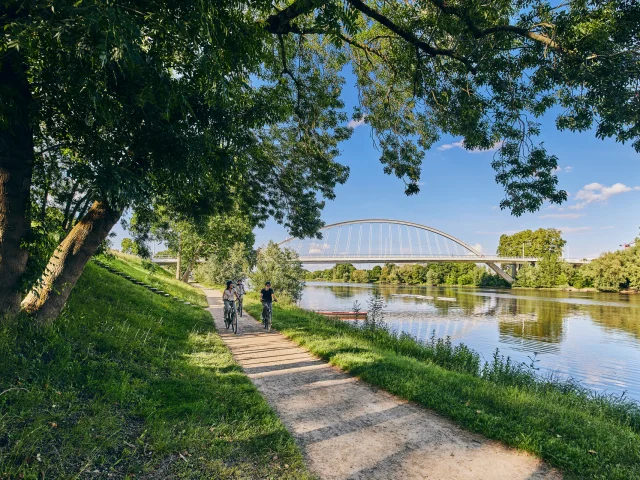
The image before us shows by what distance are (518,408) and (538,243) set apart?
83790 millimetres

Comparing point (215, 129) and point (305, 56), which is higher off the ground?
point (305, 56)

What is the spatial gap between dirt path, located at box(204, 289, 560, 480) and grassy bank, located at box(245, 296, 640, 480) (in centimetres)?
18

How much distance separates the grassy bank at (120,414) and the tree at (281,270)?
15433 mm

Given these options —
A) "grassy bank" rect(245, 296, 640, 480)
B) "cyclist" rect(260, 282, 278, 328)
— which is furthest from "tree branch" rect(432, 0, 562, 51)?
"cyclist" rect(260, 282, 278, 328)

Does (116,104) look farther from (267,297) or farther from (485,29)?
(267,297)

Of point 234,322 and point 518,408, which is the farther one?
point 234,322

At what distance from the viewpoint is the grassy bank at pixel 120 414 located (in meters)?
2.73

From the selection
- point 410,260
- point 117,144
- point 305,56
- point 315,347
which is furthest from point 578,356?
point 410,260

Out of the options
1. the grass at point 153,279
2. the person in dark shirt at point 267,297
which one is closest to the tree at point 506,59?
the person in dark shirt at point 267,297

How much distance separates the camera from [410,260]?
52.7 metres

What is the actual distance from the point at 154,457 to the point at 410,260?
5193 centimetres

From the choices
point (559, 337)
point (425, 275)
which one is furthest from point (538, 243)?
point (559, 337)

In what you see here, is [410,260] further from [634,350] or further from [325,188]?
[325,188]

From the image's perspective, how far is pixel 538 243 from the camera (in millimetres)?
75625
